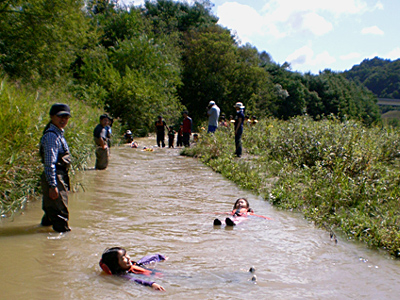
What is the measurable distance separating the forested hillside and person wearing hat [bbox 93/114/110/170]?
24.7 feet

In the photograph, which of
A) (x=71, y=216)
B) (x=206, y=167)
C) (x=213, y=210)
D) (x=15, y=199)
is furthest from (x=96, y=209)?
(x=206, y=167)

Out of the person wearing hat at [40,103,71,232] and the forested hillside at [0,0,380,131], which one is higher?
the forested hillside at [0,0,380,131]

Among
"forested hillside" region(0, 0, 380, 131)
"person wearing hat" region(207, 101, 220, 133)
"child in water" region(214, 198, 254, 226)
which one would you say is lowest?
"child in water" region(214, 198, 254, 226)

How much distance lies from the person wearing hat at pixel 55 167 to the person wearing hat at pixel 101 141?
5.66 metres

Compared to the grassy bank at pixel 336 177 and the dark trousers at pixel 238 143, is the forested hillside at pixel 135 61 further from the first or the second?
the dark trousers at pixel 238 143

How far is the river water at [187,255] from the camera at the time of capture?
437 centimetres

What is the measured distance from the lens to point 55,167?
19.1 feet

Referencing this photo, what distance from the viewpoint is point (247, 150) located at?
51.3 ft

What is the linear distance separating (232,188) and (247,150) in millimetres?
5406

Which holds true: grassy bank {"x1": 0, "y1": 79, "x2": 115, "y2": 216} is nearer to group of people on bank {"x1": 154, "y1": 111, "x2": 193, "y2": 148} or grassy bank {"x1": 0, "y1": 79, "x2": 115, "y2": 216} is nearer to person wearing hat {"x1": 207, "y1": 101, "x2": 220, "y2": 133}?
person wearing hat {"x1": 207, "y1": 101, "x2": 220, "y2": 133}

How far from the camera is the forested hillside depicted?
1834cm

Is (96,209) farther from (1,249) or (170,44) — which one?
(170,44)

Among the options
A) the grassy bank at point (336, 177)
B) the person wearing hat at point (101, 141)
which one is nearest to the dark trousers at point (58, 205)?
the grassy bank at point (336, 177)

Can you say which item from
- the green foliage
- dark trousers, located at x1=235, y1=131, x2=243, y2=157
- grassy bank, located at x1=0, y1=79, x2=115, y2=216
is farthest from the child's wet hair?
the green foliage
